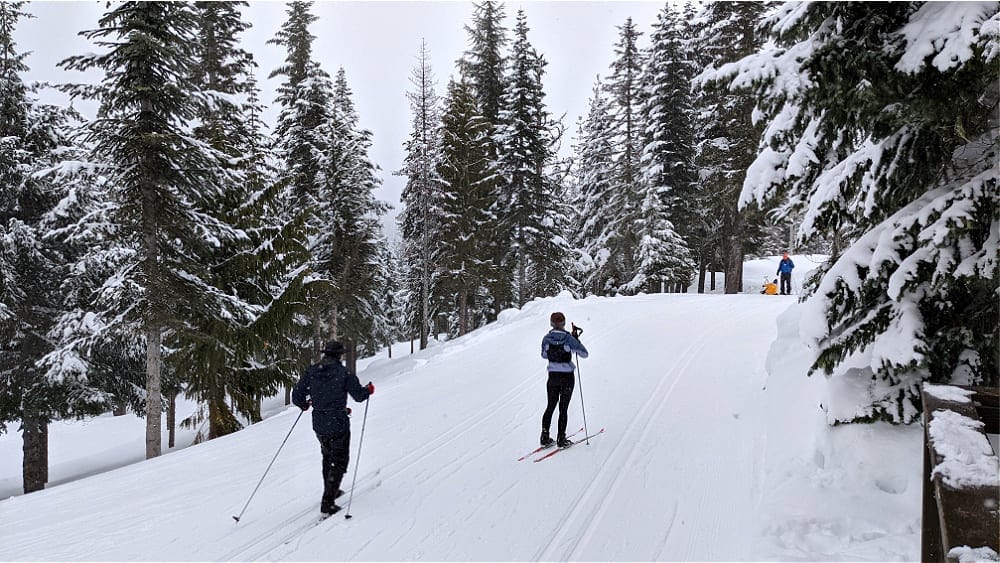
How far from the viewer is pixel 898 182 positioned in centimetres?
507

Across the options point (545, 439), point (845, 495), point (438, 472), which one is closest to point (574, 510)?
point (545, 439)

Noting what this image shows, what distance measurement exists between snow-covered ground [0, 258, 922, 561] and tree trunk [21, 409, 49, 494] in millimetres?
9262

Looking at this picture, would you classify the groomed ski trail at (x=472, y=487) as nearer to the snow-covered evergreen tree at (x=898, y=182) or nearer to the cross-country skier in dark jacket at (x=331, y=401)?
the cross-country skier in dark jacket at (x=331, y=401)

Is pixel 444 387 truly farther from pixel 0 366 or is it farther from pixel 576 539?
pixel 0 366

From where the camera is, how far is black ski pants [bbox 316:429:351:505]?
6.38 meters

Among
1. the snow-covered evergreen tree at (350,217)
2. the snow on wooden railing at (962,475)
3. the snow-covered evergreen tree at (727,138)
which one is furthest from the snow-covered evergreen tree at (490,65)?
the snow on wooden railing at (962,475)

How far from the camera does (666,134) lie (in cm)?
2894

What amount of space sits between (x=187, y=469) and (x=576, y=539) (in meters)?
7.32

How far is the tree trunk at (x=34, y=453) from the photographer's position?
52.1 feet

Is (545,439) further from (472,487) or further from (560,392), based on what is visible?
(472,487)

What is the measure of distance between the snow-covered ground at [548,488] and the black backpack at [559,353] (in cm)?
136

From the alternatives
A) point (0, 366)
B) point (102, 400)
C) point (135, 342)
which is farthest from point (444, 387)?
point (0, 366)

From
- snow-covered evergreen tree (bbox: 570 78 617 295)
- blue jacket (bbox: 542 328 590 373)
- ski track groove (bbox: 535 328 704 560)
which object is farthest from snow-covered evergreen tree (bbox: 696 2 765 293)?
blue jacket (bbox: 542 328 590 373)

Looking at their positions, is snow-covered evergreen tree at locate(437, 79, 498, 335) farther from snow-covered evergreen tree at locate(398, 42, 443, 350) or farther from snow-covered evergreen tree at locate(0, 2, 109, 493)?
snow-covered evergreen tree at locate(0, 2, 109, 493)
